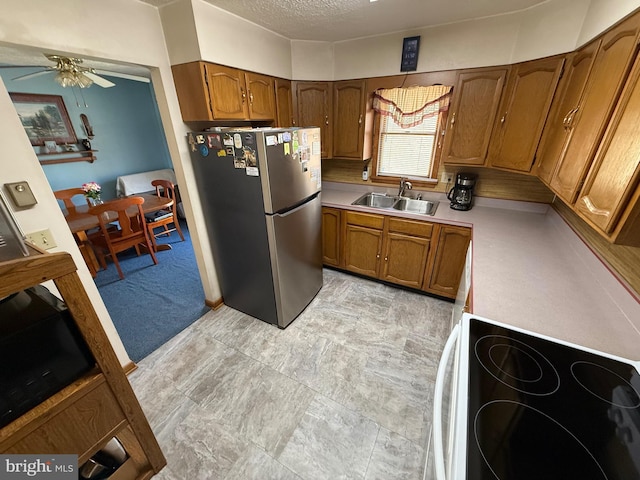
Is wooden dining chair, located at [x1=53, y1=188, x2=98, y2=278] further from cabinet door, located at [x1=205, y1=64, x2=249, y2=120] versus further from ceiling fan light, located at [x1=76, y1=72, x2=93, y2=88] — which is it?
cabinet door, located at [x1=205, y1=64, x2=249, y2=120]

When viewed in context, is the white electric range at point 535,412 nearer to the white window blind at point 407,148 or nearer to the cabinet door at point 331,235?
the cabinet door at point 331,235

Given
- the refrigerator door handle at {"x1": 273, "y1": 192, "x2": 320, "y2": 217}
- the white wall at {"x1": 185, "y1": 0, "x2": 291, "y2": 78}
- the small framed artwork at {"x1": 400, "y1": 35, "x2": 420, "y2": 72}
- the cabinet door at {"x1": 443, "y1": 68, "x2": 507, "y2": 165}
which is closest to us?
the white wall at {"x1": 185, "y1": 0, "x2": 291, "y2": 78}

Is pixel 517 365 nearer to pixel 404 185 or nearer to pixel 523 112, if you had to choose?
pixel 523 112

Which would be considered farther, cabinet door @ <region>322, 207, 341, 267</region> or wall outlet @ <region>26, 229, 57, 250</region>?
cabinet door @ <region>322, 207, 341, 267</region>

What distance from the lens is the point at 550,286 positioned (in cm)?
133

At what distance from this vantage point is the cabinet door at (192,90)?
5.48ft

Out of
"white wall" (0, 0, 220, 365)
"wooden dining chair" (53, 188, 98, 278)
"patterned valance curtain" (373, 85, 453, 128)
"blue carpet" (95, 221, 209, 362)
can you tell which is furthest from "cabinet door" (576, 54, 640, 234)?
"wooden dining chair" (53, 188, 98, 278)

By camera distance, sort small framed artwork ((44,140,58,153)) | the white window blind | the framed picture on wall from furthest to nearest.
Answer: small framed artwork ((44,140,58,153)) → the framed picture on wall → the white window blind

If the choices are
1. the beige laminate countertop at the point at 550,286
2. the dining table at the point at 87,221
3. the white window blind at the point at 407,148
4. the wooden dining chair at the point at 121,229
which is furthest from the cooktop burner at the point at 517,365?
the dining table at the point at 87,221

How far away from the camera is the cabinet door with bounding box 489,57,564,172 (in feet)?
5.55

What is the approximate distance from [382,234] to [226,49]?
1.93 meters

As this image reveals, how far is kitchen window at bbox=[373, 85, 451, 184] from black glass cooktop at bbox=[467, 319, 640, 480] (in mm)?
2021

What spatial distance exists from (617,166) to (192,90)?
2.26 m

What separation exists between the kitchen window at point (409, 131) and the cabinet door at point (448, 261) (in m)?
0.73
